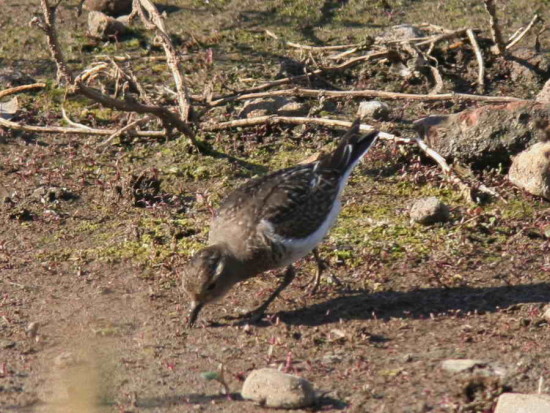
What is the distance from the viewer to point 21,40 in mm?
12414

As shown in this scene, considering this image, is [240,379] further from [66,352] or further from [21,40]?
[21,40]

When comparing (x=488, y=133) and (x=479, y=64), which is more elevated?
(x=479, y=64)

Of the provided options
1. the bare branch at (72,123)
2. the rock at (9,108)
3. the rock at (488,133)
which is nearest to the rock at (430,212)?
the rock at (488,133)

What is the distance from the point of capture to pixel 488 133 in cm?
918

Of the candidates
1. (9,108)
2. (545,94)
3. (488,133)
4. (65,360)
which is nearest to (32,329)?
(65,360)

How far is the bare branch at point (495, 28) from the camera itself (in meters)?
10.2

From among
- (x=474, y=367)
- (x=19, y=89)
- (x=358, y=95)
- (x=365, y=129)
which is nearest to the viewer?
(x=474, y=367)

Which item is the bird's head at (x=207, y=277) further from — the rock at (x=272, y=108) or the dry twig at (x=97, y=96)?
the rock at (x=272, y=108)

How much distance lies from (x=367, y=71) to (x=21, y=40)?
443cm

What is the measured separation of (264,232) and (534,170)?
108 inches

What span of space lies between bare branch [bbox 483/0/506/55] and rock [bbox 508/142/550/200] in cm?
199

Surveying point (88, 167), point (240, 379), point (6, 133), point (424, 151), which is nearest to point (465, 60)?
point (424, 151)

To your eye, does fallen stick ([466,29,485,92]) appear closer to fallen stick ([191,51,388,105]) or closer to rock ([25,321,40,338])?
fallen stick ([191,51,388,105])

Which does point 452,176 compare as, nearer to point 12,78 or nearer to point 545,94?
point 545,94
